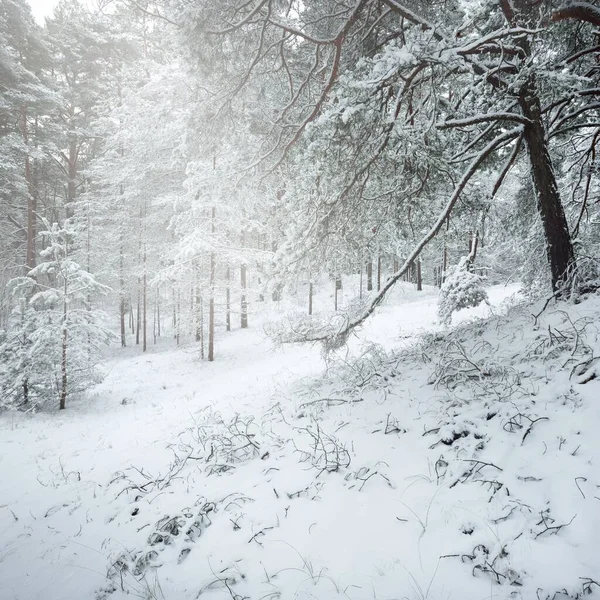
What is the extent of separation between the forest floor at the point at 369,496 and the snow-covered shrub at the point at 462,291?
60 cm

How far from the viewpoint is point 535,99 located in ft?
16.1

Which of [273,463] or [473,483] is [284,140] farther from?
[473,483]

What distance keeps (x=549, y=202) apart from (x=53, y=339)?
12850mm

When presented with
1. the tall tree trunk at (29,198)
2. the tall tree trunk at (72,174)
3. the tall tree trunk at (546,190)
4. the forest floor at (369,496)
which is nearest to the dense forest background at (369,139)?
the tall tree trunk at (546,190)

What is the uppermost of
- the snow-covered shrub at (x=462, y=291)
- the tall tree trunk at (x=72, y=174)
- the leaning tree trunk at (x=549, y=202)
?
the tall tree trunk at (x=72, y=174)

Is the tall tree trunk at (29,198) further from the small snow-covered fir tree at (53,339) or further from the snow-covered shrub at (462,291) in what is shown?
the snow-covered shrub at (462,291)

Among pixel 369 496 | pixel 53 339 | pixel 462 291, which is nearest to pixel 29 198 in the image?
pixel 53 339

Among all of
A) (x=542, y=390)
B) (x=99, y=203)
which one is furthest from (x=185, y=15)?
(x=99, y=203)

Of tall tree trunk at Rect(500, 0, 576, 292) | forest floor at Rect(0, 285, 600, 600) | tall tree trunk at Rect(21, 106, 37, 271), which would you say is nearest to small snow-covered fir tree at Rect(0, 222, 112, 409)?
forest floor at Rect(0, 285, 600, 600)

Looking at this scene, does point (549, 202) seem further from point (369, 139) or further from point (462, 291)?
point (369, 139)

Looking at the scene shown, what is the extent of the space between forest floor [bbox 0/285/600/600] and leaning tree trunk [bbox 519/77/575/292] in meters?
0.88

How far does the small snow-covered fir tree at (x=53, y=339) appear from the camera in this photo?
945 centimetres

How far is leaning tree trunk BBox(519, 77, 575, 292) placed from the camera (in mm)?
5098

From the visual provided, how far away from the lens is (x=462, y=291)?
5.62 metres
